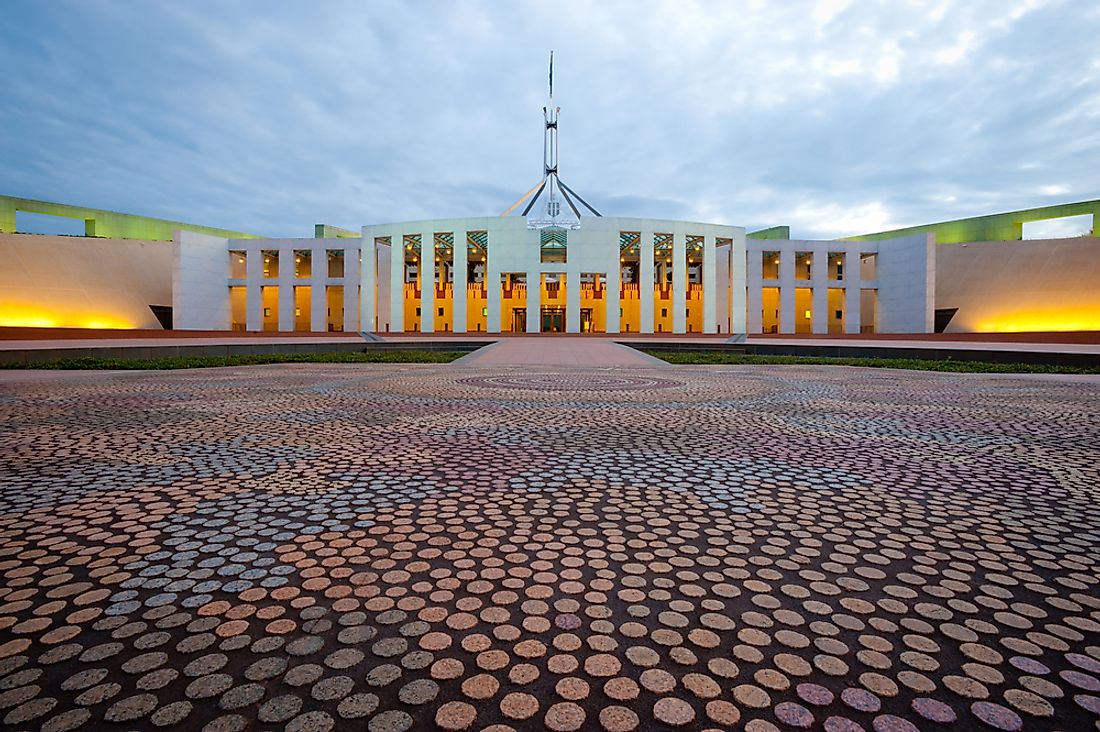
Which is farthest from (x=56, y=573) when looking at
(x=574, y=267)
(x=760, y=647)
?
(x=574, y=267)

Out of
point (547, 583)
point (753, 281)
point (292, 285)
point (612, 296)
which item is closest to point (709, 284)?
point (753, 281)

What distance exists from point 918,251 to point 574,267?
2577cm

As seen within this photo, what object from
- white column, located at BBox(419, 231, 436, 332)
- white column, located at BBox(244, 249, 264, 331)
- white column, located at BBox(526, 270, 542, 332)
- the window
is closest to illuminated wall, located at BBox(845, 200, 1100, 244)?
the window

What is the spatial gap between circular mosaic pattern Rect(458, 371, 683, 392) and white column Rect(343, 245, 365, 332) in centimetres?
3817

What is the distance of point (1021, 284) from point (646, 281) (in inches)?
1063

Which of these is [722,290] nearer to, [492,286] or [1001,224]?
[492,286]

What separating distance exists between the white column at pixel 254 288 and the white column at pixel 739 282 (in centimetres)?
3759

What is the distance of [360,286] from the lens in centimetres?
4681

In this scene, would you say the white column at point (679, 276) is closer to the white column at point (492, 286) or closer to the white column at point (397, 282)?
the white column at point (492, 286)

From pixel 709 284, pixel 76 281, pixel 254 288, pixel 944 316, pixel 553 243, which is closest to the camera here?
pixel 76 281

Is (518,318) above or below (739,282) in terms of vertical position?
below

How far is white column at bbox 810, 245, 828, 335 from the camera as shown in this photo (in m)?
46.1

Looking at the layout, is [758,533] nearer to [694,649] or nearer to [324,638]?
[694,649]

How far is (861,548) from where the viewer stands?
2418mm
